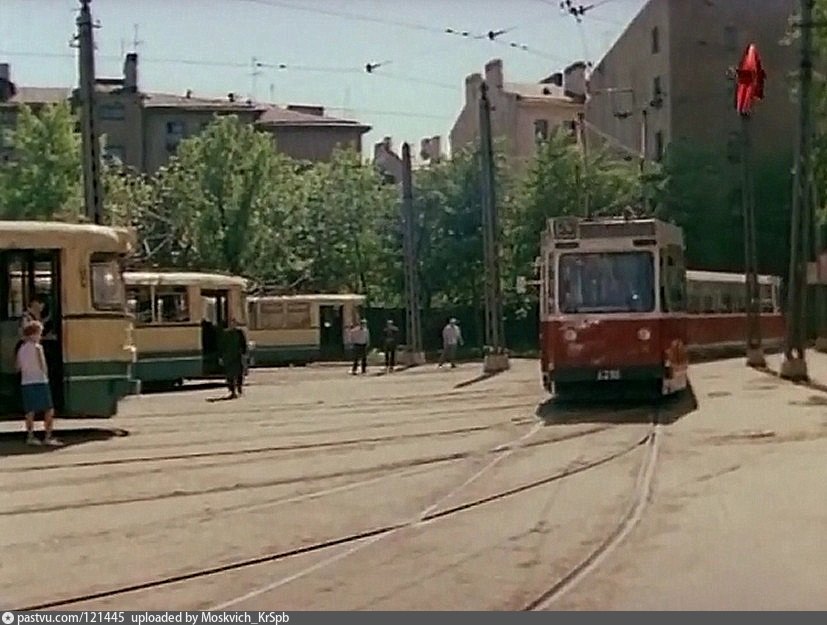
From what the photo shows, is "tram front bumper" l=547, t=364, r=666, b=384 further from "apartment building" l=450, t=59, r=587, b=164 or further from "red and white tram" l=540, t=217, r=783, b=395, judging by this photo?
"apartment building" l=450, t=59, r=587, b=164

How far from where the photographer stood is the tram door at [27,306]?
20625 mm

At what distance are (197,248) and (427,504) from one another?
174 feet

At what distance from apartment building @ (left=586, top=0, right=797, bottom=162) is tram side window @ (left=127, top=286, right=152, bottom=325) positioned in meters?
34.6

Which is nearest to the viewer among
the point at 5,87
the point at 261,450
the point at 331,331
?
the point at 261,450

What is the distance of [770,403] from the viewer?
2562cm

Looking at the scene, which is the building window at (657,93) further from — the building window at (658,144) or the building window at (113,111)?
the building window at (113,111)

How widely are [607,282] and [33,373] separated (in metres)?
8.96

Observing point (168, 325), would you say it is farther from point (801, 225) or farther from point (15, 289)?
point (15, 289)

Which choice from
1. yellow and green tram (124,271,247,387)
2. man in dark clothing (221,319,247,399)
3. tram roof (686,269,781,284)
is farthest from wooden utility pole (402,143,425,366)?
man in dark clothing (221,319,247,399)

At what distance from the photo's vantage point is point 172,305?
3641cm

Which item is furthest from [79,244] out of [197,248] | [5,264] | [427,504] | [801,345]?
[197,248]

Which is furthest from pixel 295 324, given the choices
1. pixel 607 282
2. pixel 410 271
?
pixel 607 282

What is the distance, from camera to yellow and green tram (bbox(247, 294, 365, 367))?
58.2 metres

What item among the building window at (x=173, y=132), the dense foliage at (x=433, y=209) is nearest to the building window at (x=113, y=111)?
the building window at (x=173, y=132)
